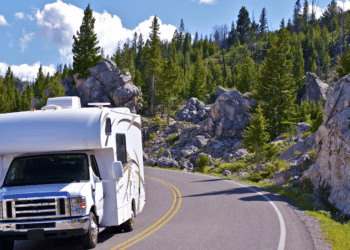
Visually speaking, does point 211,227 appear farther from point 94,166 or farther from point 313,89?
point 313,89

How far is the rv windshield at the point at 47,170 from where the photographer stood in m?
7.82

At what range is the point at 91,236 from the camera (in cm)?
762

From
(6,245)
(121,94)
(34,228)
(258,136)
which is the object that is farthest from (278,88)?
(34,228)

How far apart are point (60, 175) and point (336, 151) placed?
14.3 m

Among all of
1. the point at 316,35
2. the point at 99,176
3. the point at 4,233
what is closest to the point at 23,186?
the point at 4,233

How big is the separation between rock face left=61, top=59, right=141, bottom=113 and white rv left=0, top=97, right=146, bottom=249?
59487 mm

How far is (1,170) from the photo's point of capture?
8.28m

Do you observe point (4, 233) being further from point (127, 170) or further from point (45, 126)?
point (127, 170)

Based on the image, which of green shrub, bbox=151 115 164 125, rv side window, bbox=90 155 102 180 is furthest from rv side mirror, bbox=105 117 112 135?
green shrub, bbox=151 115 164 125

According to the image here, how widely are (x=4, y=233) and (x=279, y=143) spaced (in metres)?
37.5

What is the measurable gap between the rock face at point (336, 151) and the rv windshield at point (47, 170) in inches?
469

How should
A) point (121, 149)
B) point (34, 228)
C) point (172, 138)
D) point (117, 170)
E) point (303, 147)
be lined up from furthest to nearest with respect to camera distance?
point (172, 138), point (303, 147), point (121, 149), point (117, 170), point (34, 228)

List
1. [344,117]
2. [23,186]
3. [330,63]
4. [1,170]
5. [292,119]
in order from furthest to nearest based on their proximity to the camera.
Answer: [330,63]
[292,119]
[344,117]
[1,170]
[23,186]

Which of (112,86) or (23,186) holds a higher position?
(112,86)
